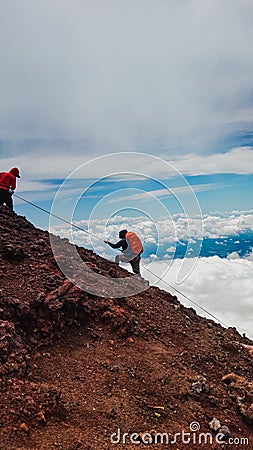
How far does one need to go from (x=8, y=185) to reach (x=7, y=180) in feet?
0.75

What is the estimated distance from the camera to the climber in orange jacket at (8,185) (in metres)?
17.8

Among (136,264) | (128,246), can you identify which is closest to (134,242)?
(128,246)

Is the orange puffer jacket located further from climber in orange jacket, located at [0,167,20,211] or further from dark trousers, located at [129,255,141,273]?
climber in orange jacket, located at [0,167,20,211]

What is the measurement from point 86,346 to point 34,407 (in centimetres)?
302

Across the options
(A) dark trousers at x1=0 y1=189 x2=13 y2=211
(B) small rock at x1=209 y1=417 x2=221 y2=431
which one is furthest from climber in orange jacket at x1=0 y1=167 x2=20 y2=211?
(B) small rock at x1=209 y1=417 x2=221 y2=431

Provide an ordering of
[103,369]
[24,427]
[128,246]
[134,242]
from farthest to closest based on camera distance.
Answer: [128,246]
[134,242]
[103,369]
[24,427]

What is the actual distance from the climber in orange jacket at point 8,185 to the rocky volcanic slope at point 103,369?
4295 millimetres

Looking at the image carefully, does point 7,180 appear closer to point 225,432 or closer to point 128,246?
point 128,246

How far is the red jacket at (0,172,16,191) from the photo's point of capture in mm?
17734

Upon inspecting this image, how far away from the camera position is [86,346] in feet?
34.7

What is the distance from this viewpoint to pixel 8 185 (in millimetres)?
17844

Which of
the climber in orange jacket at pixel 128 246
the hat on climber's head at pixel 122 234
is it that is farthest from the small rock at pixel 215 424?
the hat on climber's head at pixel 122 234

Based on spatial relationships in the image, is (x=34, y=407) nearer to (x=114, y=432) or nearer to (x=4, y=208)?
(x=114, y=432)

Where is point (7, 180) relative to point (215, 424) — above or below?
above
